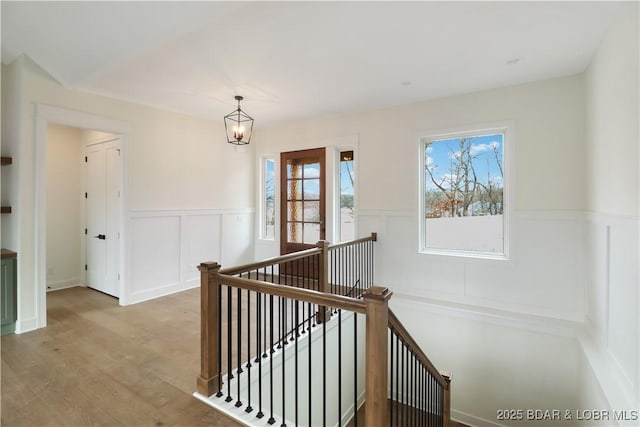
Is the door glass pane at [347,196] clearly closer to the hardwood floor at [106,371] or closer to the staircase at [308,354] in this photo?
the staircase at [308,354]

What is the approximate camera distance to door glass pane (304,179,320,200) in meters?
5.12

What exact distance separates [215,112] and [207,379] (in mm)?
3796

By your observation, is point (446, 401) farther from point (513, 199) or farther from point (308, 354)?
point (513, 199)

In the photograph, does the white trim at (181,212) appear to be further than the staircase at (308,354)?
Yes

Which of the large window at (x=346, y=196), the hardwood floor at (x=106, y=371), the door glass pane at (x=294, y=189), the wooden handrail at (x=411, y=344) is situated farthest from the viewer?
the door glass pane at (x=294, y=189)

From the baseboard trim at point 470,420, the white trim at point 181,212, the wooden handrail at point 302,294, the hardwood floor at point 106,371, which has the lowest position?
the baseboard trim at point 470,420

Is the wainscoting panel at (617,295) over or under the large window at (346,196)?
under

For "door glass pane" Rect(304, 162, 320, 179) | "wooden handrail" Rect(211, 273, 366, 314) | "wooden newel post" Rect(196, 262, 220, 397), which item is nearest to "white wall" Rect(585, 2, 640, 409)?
"wooden handrail" Rect(211, 273, 366, 314)

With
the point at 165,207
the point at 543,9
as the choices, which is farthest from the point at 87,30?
the point at 543,9

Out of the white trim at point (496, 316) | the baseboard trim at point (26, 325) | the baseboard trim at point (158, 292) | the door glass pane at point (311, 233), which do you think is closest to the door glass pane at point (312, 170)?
the door glass pane at point (311, 233)

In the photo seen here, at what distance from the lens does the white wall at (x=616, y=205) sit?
2078 millimetres

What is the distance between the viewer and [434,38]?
2621mm

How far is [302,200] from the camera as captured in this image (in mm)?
5312

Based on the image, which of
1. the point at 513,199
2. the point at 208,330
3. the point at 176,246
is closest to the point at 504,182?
the point at 513,199
